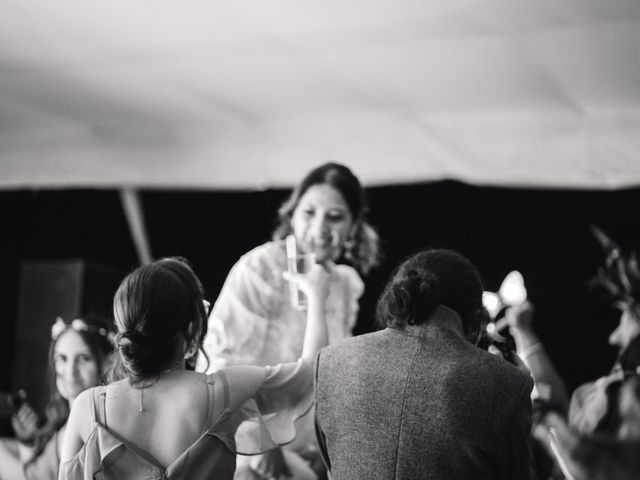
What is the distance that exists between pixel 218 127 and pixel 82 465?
2228 mm

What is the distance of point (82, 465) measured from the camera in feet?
6.24

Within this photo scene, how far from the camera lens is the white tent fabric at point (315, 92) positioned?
2867mm

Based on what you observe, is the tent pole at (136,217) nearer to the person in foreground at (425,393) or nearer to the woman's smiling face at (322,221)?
the woman's smiling face at (322,221)

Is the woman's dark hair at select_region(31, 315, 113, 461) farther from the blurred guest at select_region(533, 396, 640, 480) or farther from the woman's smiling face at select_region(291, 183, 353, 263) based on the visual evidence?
the blurred guest at select_region(533, 396, 640, 480)

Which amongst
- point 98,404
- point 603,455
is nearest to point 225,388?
point 98,404

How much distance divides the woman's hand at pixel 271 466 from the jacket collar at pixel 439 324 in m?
0.78

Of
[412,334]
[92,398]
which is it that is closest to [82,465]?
[92,398]

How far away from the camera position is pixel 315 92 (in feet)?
11.5

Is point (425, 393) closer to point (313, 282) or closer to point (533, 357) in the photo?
point (313, 282)

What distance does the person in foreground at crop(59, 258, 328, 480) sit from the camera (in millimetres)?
1885

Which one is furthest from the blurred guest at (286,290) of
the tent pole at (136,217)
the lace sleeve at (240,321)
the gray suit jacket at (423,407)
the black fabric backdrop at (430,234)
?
the black fabric backdrop at (430,234)

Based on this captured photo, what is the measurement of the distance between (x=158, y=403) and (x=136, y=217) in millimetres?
2633

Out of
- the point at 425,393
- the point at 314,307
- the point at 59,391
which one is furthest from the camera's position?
the point at 59,391

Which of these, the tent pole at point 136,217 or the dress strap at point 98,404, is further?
the tent pole at point 136,217
